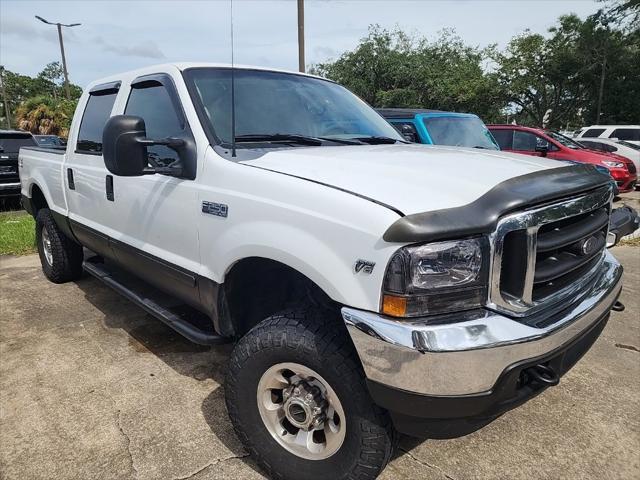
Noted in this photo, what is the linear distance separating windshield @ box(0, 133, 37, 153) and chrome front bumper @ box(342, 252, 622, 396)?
11.4 meters

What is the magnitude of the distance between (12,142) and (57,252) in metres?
A: 7.84

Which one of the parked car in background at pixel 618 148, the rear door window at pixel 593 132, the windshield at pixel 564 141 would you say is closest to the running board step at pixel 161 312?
the windshield at pixel 564 141

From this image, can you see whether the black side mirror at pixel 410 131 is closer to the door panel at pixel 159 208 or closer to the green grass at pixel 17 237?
the door panel at pixel 159 208

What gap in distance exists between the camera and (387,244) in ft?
5.50

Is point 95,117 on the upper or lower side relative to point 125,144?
upper

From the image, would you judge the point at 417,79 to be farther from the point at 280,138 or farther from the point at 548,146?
the point at 280,138

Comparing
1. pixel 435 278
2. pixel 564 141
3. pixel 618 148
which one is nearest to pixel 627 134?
pixel 618 148

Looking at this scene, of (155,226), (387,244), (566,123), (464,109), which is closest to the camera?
(387,244)

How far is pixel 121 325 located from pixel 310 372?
2.58m

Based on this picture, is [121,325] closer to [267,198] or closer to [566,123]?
[267,198]

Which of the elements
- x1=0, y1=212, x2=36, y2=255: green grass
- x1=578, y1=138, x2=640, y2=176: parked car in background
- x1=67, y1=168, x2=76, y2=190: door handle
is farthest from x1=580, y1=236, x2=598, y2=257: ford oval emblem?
x1=578, y1=138, x2=640, y2=176: parked car in background

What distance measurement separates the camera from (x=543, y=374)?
1.80m

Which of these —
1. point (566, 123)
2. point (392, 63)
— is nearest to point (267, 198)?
point (392, 63)

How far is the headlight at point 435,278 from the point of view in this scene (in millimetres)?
1671
